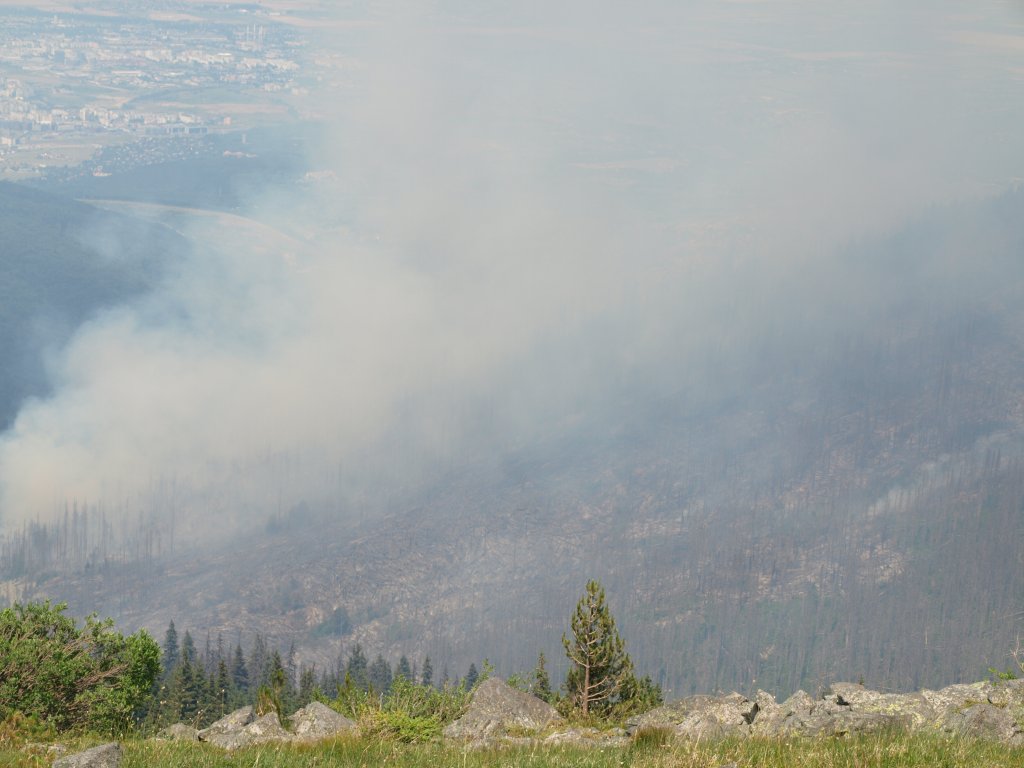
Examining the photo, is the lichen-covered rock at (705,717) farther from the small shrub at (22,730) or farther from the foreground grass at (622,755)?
the small shrub at (22,730)

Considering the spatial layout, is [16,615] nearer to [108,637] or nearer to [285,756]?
[108,637]

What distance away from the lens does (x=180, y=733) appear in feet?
140

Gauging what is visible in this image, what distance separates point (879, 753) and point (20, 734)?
27.5 metres

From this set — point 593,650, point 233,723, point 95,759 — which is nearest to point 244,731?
point 233,723

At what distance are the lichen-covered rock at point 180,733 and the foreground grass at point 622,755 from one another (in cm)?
519

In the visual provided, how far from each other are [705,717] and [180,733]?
1968 cm

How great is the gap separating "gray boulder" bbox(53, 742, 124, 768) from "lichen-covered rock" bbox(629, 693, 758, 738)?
16.9m

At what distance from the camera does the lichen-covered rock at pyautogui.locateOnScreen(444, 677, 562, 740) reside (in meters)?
42.5

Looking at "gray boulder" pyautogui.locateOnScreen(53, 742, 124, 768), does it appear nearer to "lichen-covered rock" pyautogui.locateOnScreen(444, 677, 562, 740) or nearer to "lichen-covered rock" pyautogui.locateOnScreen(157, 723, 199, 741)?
"lichen-covered rock" pyautogui.locateOnScreen(157, 723, 199, 741)

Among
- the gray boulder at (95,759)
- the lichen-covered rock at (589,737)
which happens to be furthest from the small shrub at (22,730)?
the lichen-covered rock at (589,737)

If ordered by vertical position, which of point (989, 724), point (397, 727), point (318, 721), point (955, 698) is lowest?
point (955, 698)

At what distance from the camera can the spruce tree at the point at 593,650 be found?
206 feet

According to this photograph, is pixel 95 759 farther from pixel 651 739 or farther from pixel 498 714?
pixel 498 714

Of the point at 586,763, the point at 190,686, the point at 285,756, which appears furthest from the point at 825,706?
the point at 190,686
